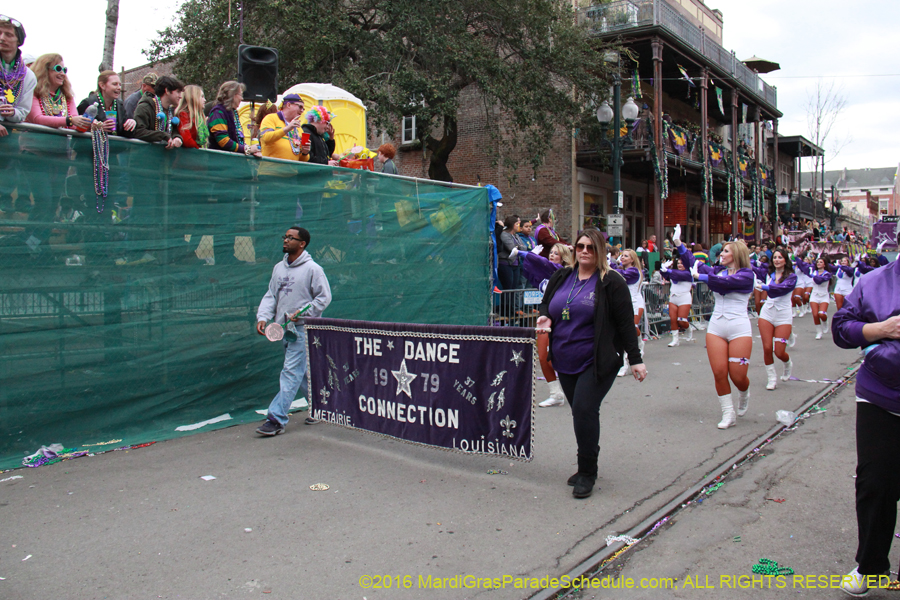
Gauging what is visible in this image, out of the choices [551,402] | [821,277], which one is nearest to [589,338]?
[551,402]

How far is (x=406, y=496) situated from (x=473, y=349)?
117 centimetres

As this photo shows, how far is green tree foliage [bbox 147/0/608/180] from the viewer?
54.2ft

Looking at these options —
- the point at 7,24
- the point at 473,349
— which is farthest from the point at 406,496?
the point at 7,24

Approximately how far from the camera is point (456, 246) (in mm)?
9031

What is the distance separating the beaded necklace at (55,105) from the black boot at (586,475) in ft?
16.1

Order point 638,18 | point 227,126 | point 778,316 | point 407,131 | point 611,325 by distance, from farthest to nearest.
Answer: point 407,131 → point 638,18 → point 778,316 → point 227,126 → point 611,325

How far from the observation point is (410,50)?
17.6 metres

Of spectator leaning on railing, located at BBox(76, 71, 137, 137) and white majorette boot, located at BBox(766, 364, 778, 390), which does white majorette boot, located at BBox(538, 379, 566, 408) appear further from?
spectator leaning on railing, located at BBox(76, 71, 137, 137)

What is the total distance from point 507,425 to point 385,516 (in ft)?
3.64

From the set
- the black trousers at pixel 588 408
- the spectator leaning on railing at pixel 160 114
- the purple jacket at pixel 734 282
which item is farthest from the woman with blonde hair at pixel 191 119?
the purple jacket at pixel 734 282

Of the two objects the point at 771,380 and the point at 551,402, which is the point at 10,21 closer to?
the point at 551,402

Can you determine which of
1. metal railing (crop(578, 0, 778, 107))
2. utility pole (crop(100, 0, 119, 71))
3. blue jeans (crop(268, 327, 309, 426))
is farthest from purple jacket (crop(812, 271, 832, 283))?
utility pole (crop(100, 0, 119, 71))

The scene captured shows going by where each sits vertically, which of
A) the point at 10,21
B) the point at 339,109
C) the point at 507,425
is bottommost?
the point at 507,425

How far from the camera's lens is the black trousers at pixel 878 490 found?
3.15 m
